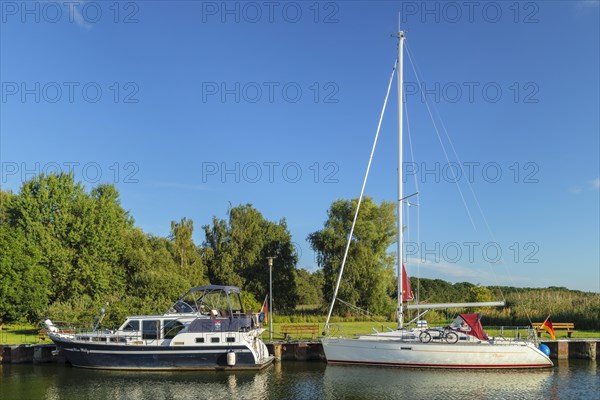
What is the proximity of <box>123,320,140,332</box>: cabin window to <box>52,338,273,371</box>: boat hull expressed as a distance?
1.11 m

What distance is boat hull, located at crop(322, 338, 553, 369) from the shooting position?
100 feet

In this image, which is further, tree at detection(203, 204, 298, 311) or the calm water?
tree at detection(203, 204, 298, 311)

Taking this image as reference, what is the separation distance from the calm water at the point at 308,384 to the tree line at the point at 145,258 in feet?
46.6

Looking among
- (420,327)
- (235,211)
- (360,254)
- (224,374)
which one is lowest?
(224,374)

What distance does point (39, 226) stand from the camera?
5441 cm

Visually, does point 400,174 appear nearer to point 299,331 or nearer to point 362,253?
point 299,331

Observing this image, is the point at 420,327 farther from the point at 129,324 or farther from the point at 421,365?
the point at 129,324

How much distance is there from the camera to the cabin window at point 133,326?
32.4 meters

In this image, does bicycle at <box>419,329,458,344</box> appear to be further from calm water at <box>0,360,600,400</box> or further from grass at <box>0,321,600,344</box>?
grass at <box>0,321,600,344</box>

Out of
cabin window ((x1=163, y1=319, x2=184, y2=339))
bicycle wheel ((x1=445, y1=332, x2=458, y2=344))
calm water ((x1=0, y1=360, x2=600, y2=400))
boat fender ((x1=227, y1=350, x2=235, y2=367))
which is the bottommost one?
calm water ((x1=0, y1=360, x2=600, y2=400))

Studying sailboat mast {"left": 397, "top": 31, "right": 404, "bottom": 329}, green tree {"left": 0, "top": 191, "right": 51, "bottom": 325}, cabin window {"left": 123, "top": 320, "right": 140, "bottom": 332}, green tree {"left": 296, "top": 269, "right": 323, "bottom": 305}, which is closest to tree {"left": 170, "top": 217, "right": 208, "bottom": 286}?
green tree {"left": 296, "top": 269, "right": 323, "bottom": 305}

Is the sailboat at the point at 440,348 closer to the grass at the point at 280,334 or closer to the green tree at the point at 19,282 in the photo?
the grass at the point at 280,334

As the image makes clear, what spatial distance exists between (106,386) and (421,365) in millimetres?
17755

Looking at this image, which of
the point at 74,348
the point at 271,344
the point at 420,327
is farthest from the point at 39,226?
the point at 420,327
